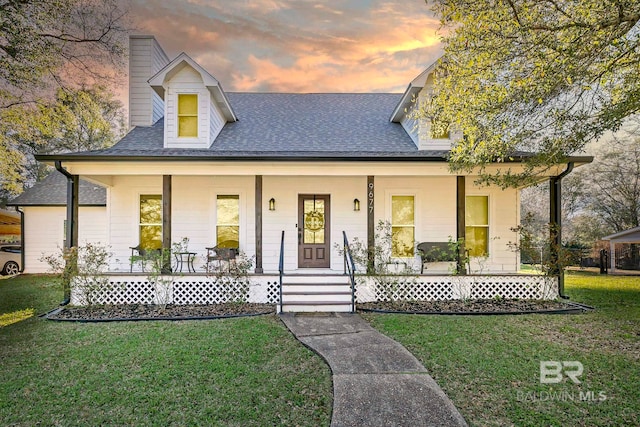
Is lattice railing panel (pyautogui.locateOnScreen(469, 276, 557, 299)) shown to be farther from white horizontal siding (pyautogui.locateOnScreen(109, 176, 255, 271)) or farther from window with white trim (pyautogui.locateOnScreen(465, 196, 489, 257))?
white horizontal siding (pyautogui.locateOnScreen(109, 176, 255, 271))

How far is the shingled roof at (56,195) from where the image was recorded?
12201 mm

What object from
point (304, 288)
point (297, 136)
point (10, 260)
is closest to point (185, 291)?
point (304, 288)

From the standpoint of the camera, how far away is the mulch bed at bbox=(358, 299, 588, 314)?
698cm

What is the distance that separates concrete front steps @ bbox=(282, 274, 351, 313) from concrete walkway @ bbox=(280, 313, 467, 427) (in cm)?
109

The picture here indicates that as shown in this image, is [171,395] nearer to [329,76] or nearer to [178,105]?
[178,105]

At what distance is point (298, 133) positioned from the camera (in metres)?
10.1

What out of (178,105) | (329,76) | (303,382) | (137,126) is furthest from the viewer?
(329,76)

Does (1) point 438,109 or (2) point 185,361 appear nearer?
(2) point 185,361

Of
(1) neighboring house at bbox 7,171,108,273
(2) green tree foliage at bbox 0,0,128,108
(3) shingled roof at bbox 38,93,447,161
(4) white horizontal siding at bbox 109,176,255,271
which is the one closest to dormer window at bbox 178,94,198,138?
(3) shingled roof at bbox 38,93,447,161

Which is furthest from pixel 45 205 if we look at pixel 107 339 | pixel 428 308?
pixel 428 308

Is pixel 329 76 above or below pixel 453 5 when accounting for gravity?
above

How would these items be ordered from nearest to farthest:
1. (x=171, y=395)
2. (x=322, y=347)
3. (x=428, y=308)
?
1. (x=171, y=395)
2. (x=322, y=347)
3. (x=428, y=308)

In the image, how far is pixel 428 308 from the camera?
23.5 feet

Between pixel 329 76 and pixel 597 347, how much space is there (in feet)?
40.1
